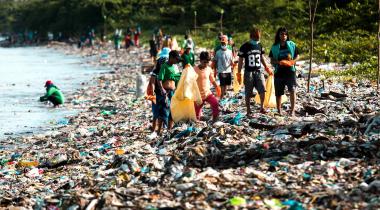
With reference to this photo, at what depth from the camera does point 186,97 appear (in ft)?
34.1

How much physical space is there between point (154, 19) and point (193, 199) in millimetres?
55238

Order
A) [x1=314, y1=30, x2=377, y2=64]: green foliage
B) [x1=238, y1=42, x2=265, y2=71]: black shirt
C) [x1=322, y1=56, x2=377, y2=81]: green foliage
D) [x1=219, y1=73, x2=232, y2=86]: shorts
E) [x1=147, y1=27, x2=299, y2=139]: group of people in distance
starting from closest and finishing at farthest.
Answer: [x1=147, y1=27, x2=299, y2=139]: group of people in distance → [x1=238, y1=42, x2=265, y2=71]: black shirt → [x1=219, y1=73, x2=232, y2=86]: shorts → [x1=322, y1=56, x2=377, y2=81]: green foliage → [x1=314, y1=30, x2=377, y2=64]: green foliage

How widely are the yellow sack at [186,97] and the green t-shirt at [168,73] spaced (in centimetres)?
22

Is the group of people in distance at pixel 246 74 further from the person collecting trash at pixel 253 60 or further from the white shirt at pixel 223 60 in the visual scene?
the white shirt at pixel 223 60

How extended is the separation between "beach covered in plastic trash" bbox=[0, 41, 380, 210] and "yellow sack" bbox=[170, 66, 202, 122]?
0.20m

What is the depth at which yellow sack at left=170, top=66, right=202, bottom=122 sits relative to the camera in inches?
411

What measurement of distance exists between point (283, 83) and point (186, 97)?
1651mm

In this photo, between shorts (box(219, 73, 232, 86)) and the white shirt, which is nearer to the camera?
the white shirt

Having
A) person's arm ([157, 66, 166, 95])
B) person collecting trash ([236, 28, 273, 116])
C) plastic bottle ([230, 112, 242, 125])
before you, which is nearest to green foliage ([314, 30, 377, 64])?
person collecting trash ([236, 28, 273, 116])

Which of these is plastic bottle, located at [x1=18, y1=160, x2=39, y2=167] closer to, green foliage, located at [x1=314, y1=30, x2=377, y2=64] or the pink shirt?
the pink shirt

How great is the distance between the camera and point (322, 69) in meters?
19.0

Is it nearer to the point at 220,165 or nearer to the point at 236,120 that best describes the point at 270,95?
the point at 236,120

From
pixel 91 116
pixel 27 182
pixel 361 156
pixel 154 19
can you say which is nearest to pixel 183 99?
pixel 27 182

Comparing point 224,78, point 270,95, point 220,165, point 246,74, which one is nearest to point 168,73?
point 246,74
